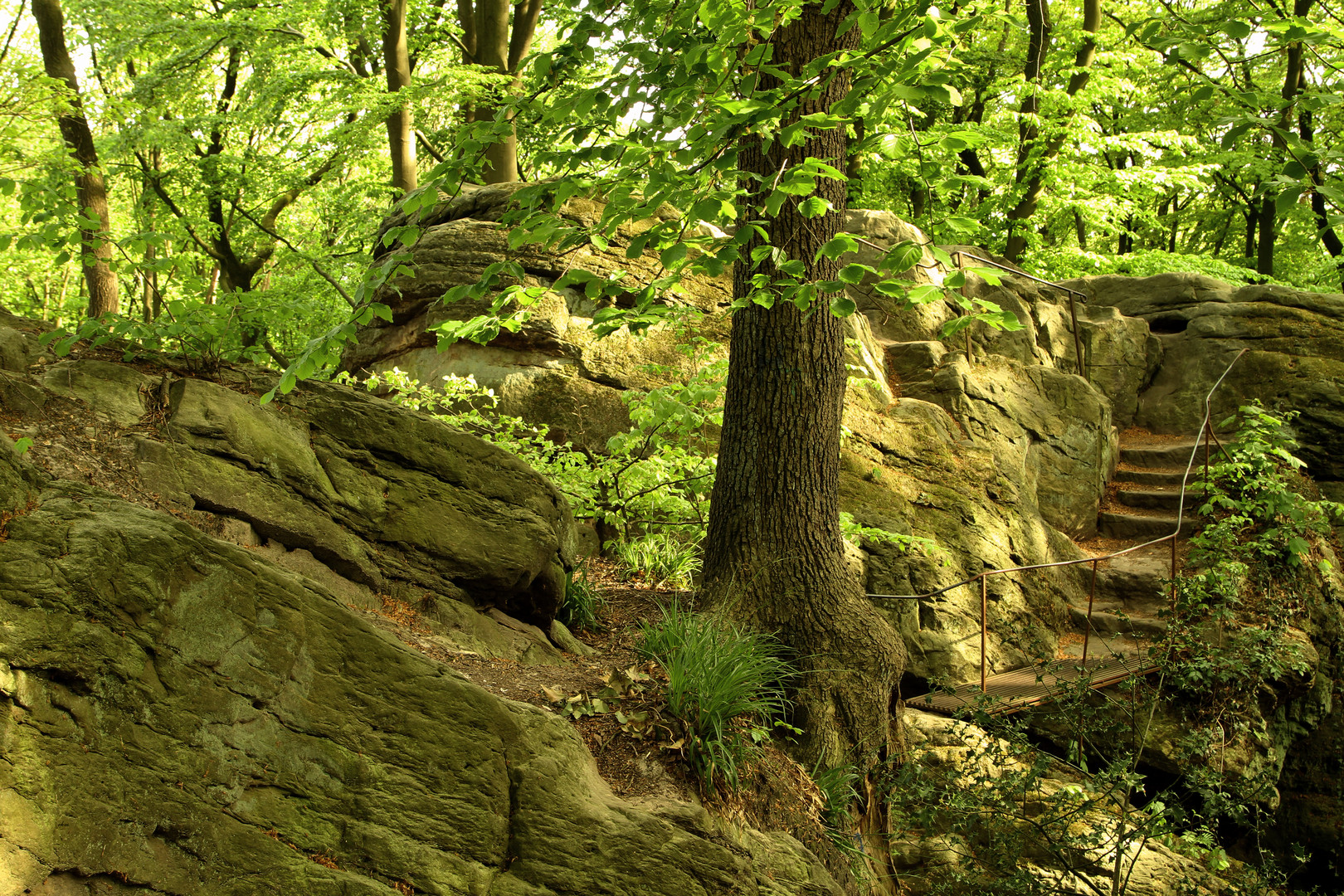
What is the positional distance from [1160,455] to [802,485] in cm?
888

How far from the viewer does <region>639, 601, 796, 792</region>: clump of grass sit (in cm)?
411

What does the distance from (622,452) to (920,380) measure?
5.09m

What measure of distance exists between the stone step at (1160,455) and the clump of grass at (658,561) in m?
7.65

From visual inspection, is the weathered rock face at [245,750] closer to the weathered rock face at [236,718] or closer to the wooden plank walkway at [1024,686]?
the weathered rock face at [236,718]

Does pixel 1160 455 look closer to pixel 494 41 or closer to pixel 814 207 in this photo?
pixel 814 207

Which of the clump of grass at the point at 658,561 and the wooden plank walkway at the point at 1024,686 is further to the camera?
the clump of grass at the point at 658,561

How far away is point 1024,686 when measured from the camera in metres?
7.18

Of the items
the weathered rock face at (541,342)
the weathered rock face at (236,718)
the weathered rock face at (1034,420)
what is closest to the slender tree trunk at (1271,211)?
the weathered rock face at (1034,420)

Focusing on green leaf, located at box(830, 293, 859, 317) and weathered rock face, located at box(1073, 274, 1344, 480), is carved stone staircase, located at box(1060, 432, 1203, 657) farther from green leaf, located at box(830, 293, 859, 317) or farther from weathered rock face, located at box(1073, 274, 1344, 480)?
green leaf, located at box(830, 293, 859, 317)

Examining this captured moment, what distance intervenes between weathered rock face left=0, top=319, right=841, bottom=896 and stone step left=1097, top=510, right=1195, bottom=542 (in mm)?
8419

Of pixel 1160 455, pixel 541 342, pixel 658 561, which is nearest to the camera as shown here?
pixel 658 561

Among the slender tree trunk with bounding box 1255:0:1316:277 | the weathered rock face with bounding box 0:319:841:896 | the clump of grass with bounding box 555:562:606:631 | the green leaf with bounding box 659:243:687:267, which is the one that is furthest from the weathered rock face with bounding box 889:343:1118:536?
the slender tree trunk with bounding box 1255:0:1316:277

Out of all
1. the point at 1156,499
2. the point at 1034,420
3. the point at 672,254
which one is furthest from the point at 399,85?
the point at 1156,499

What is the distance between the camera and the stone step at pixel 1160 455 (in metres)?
11.6
